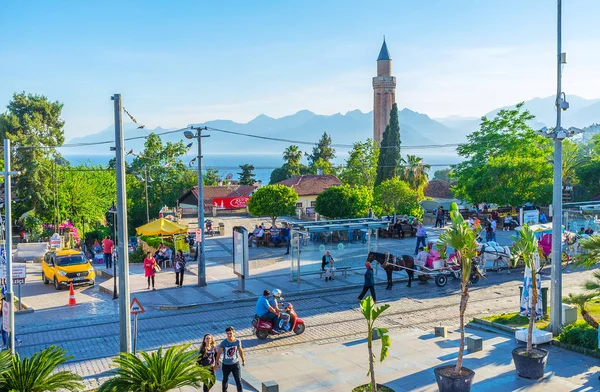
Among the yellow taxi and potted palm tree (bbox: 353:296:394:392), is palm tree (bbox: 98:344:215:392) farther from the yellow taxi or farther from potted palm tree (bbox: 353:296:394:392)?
the yellow taxi

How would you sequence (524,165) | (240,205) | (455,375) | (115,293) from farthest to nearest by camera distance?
(240,205) → (524,165) → (115,293) → (455,375)

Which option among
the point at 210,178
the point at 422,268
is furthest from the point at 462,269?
the point at 210,178

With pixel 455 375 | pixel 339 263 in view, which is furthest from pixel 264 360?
pixel 339 263

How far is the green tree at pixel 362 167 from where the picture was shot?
210ft

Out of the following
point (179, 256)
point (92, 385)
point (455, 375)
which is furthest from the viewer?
point (179, 256)

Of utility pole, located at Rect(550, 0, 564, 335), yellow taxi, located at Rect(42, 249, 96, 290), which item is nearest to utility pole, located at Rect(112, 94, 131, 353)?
utility pole, located at Rect(550, 0, 564, 335)

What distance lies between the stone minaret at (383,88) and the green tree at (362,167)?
27397mm

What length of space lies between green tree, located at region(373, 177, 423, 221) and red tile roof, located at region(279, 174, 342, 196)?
69.7 feet

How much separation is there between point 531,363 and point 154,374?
295 inches

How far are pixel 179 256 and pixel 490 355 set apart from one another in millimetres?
13530

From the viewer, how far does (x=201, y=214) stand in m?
23.4

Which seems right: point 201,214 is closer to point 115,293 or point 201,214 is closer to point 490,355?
point 115,293

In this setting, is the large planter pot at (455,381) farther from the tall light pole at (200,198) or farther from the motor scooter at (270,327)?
the tall light pole at (200,198)

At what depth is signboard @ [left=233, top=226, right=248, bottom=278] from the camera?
22.1m
